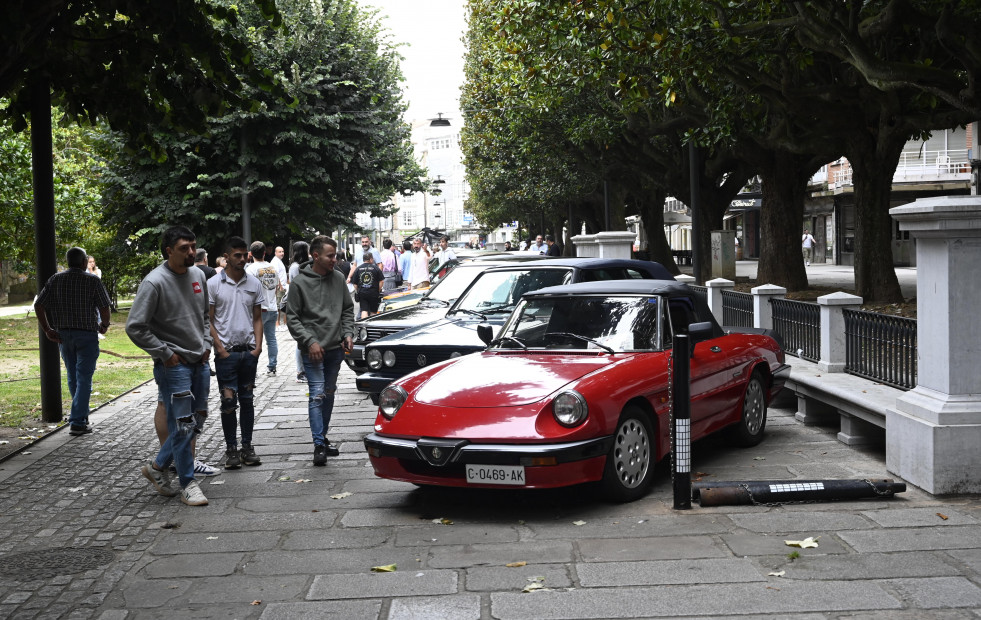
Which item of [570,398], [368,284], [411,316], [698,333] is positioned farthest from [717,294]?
[570,398]

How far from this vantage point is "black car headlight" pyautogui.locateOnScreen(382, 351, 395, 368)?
10.3 meters

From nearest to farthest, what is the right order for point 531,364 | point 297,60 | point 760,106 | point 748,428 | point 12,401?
1. point 531,364
2. point 748,428
3. point 12,401
4. point 760,106
5. point 297,60

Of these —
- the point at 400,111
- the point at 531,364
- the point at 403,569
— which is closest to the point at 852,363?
the point at 531,364

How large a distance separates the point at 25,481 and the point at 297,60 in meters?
18.0

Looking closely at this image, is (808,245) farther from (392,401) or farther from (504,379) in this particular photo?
(392,401)

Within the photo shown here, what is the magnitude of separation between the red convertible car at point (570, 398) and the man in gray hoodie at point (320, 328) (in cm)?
129

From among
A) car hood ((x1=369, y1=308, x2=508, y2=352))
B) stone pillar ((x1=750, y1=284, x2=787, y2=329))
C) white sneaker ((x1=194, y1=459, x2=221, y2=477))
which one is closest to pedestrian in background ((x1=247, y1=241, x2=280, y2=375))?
car hood ((x1=369, y1=308, x2=508, y2=352))

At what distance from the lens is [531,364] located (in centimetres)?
741

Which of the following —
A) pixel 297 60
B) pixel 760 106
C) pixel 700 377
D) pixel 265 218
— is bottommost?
pixel 700 377

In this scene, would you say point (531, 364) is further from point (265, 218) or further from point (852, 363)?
point (265, 218)

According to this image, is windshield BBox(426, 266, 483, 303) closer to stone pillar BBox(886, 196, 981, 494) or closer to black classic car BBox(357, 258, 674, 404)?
black classic car BBox(357, 258, 674, 404)

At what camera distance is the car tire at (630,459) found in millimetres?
6719

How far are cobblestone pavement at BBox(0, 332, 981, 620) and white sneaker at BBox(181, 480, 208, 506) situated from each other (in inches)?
2.3

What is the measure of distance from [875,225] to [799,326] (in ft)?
29.0
